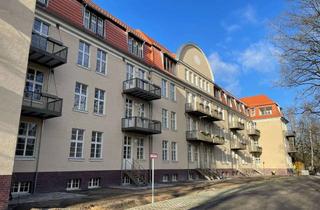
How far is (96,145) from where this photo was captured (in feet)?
66.2

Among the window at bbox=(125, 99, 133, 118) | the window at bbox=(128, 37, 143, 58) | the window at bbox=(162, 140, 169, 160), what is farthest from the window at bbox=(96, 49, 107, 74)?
the window at bbox=(162, 140, 169, 160)

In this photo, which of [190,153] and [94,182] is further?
[190,153]

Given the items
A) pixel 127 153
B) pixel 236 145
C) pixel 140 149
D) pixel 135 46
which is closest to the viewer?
pixel 127 153

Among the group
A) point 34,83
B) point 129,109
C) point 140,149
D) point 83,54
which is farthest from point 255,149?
point 34,83

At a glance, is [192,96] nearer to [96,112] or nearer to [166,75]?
[166,75]

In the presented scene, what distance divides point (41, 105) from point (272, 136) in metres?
48.1

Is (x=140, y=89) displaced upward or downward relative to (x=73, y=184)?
upward

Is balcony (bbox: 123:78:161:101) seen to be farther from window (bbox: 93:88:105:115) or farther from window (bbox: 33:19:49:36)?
window (bbox: 33:19:49:36)

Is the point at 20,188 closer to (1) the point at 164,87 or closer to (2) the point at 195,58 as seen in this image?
(1) the point at 164,87

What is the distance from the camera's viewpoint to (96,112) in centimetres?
2050

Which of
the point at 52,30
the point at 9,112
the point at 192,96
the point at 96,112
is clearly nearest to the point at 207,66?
the point at 192,96

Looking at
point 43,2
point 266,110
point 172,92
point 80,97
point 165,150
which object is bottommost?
point 165,150

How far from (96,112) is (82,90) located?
1.91 m

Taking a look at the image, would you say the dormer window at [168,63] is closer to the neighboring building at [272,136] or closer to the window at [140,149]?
the window at [140,149]
